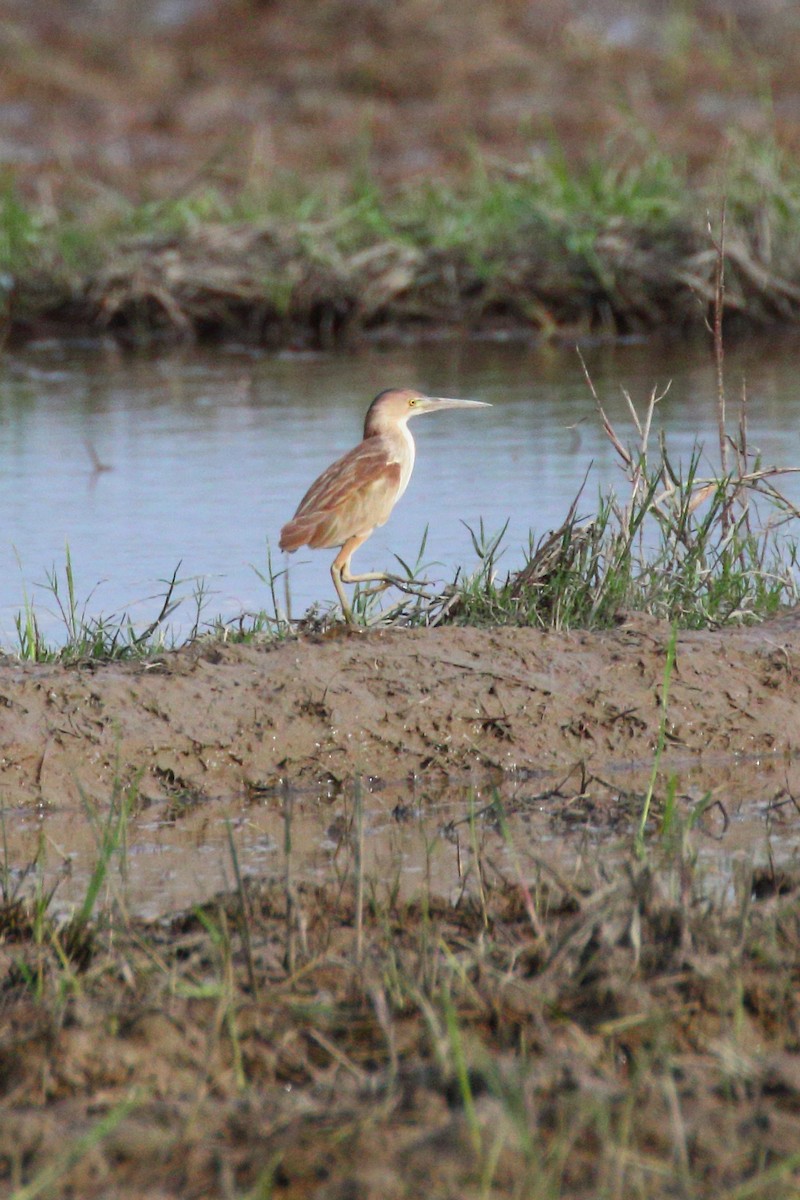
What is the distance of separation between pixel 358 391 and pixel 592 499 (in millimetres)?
2693

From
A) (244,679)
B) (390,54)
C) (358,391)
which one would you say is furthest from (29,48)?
Answer: (244,679)

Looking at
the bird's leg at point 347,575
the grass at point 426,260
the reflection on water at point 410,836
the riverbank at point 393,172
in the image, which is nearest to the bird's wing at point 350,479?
the bird's leg at point 347,575

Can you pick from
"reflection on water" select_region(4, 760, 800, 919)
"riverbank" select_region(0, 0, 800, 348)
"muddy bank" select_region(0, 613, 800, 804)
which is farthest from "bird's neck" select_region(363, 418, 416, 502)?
"riverbank" select_region(0, 0, 800, 348)

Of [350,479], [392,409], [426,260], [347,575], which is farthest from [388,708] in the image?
[426,260]

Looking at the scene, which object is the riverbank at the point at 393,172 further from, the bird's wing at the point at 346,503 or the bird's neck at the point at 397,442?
the bird's wing at the point at 346,503

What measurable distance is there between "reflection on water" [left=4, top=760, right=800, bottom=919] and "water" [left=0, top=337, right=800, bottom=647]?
1.03 metres

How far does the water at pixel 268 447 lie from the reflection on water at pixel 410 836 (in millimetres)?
1031

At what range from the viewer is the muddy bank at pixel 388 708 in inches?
199

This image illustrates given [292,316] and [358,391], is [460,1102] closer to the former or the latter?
[358,391]

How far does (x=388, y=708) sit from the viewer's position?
5.21 m

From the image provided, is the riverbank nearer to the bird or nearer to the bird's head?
the bird's head

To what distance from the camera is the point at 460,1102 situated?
292cm

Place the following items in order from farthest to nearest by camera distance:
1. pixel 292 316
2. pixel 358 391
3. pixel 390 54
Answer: pixel 390 54, pixel 292 316, pixel 358 391

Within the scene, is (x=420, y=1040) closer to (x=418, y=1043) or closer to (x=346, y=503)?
(x=418, y=1043)
